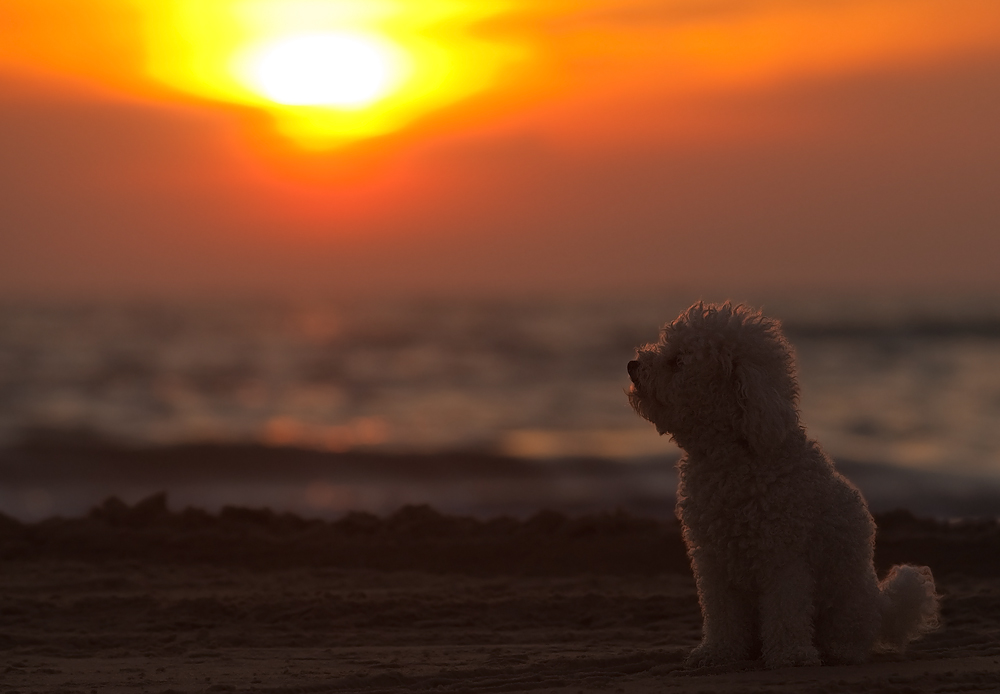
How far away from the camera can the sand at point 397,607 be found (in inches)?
186

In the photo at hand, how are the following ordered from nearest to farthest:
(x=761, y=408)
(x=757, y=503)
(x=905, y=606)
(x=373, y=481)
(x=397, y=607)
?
(x=761, y=408) → (x=757, y=503) → (x=905, y=606) → (x=397, y=607) → (x=373, y=481)

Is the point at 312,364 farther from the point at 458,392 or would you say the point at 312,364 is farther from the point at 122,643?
the point at 122,643

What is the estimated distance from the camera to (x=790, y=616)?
4.45 metres

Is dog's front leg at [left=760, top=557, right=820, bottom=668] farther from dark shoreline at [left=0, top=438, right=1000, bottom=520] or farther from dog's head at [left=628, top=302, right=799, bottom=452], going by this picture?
dark shoreline at [left=0, top=438, right=1000, bottom=520]

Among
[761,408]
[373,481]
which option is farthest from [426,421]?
[761,408]

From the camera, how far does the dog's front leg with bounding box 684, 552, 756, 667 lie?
4.66m

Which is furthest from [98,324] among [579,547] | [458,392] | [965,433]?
[579,547]

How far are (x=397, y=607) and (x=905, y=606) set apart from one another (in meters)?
2.96

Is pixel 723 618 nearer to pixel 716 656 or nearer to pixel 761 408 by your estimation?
pixel 716 656

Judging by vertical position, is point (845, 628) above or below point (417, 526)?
below

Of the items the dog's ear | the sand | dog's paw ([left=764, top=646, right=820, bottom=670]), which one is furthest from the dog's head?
the sand

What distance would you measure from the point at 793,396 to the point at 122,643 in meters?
3.86

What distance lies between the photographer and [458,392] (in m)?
22.5

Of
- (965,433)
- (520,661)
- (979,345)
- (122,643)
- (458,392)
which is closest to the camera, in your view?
(520,661)
